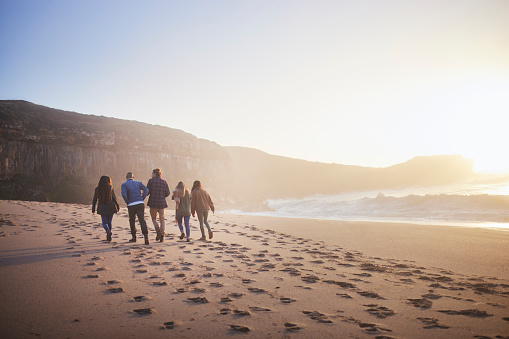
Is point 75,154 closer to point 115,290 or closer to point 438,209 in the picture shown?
point 115,290

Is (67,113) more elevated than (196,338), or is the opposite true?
(67,113)

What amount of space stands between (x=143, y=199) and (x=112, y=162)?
44.9 meters

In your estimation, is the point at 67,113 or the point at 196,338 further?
the point at 67,113

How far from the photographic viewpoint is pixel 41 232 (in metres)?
9.22

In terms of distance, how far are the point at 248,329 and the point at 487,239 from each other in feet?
36.8

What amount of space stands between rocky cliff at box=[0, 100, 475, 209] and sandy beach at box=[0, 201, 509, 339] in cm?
3502

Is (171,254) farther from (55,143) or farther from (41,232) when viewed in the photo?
(55,143)

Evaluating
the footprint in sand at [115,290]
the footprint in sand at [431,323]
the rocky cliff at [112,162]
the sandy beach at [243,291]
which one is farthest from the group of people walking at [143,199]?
the rocky cliff at [112,162]

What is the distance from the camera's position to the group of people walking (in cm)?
873

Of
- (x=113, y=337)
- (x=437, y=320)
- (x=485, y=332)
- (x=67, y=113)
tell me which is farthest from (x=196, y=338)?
(x=67, y=113)

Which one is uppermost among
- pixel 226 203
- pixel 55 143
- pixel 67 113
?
pixel 67 113

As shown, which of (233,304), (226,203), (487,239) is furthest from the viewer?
(226,203)

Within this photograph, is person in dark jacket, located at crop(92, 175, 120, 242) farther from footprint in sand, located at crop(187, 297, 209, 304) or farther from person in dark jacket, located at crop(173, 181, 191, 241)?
footprint in sand, located at crop(187, 297, 209, 304)

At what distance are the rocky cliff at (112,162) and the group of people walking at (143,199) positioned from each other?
3244 cm
